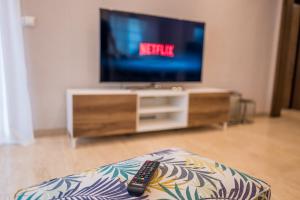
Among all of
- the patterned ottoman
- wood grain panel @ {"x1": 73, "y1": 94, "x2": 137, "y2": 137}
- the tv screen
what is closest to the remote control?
the patterned ottoman

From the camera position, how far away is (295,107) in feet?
16.9

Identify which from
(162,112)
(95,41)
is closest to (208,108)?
(162,112)

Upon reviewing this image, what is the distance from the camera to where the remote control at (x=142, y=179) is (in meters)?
0.99

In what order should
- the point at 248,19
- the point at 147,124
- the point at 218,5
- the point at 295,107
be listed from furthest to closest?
the point at 295,107
the point at 248,19
the point at 218,5
the point at 147,124

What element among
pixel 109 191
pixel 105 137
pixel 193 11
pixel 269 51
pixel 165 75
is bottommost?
pixel 105 137

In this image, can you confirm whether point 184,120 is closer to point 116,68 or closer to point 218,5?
point 116,68

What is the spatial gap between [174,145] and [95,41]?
1.53m

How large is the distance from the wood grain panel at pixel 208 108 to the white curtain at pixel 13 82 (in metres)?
1.91

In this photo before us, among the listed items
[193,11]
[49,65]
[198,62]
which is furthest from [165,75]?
[49,65]

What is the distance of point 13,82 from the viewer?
7.96 ft

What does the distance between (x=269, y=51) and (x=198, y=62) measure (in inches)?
70.2

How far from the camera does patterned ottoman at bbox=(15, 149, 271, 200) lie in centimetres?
100

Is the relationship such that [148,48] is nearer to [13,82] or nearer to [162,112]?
[162,112]

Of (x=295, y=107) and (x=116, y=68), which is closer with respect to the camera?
(x=116, y=68)
